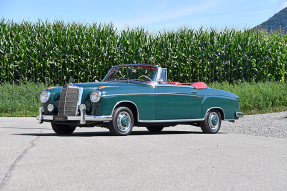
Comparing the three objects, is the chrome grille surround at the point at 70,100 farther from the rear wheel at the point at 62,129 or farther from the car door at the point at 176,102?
the car door at the point at 176,102

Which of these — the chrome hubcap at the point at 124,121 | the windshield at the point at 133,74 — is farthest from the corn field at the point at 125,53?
the chrome hubcap at the point at 124,121

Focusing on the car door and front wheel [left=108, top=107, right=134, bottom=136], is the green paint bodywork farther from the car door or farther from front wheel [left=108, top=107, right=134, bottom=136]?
front wheel [left=108, top=107, right=134, bottom=136]

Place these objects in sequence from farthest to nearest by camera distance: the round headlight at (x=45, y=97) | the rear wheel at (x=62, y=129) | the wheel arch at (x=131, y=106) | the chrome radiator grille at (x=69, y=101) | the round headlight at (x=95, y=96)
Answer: the rear wheel at (x=62, y=129) < the round headlight at (x=45, y=97) < the wheel arch at (x=131, y=106) < the chrome radiator grille at (x=69, y=101) < the round headlight at (x=95, y=96)

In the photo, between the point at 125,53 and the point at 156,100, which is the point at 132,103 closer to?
the point at 156,100

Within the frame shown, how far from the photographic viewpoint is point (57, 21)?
2620 centimetres

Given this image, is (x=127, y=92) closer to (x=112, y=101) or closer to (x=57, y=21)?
(x=112, y=101)

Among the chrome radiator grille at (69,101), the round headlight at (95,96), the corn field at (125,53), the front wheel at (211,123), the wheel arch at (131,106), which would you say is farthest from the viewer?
the corn field at (125,53)

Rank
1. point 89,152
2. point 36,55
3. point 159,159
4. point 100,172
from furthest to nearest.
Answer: point 36,55 < point 89,152 < point 159,159 < point 100,172

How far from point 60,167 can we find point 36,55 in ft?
63.0

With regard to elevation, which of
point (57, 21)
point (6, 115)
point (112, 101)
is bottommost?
Answer: point (6, 115)

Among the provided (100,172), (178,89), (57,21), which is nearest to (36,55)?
(57,21)

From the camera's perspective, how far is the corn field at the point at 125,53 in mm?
24234

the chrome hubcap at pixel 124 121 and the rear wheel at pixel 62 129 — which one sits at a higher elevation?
the chrome hubcap at pixel 124 121

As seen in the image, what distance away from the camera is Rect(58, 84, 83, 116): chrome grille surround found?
969 centimetres
